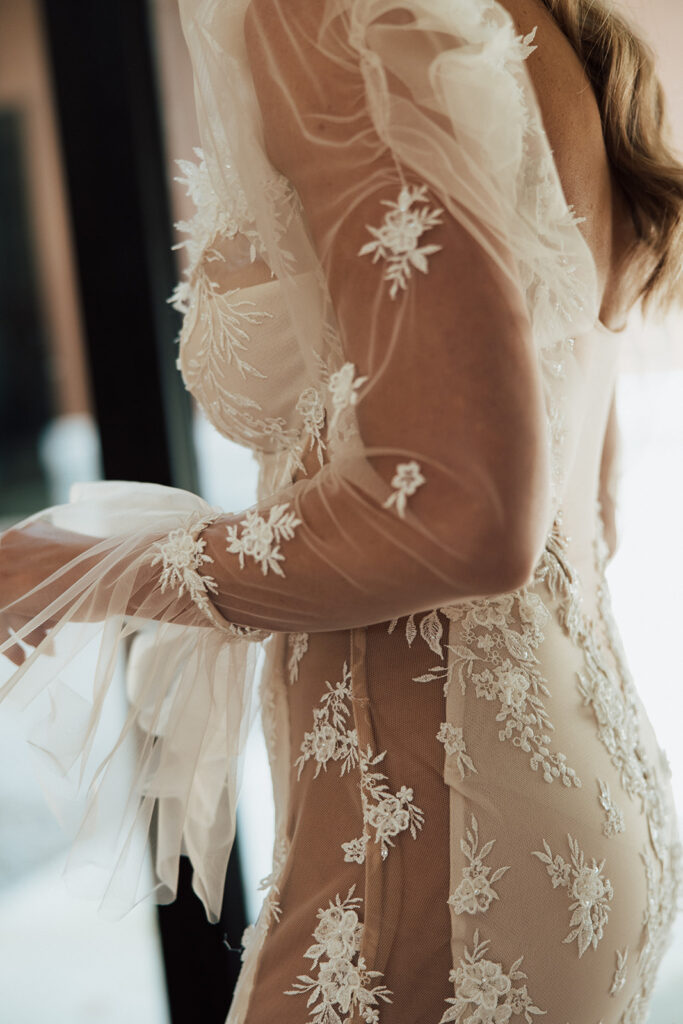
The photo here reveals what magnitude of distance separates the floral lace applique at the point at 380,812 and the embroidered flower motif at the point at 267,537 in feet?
0.65

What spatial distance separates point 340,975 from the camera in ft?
2.42

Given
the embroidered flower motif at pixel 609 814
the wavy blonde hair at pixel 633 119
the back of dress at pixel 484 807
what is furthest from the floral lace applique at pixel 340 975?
the wavy blonde hair at pixel 633 119

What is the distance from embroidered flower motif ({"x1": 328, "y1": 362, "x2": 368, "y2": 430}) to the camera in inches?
23.6

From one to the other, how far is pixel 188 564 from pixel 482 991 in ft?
1.34

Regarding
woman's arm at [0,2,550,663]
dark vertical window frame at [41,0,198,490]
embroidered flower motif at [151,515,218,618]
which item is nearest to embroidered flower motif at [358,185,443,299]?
woman's arm at [0,2,550,663]

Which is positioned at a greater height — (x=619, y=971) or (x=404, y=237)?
(x=404, y=237)

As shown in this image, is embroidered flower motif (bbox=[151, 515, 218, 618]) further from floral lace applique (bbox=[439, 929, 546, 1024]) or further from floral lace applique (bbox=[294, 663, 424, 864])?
floral lace applique (bbox=[439, 929, 546, 1024])

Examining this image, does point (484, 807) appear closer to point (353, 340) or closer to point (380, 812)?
point (380, 812)

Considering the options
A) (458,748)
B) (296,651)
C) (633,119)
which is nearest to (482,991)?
(458,748)

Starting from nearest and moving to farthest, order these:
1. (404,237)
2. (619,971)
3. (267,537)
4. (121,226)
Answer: (404,237) < (267,537) < (619,971) < (121,226)

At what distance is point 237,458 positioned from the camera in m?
1.59

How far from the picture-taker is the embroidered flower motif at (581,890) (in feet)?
2.43

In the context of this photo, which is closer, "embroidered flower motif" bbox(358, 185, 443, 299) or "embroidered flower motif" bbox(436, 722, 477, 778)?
"embroidered flower motif" bbox(358, 185, 443, 299)

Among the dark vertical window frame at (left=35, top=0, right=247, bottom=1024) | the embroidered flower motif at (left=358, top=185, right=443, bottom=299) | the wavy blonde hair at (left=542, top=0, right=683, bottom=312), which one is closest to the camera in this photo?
the embroidered flower motif at (left=358, top=185, right=443, bottom=299)
